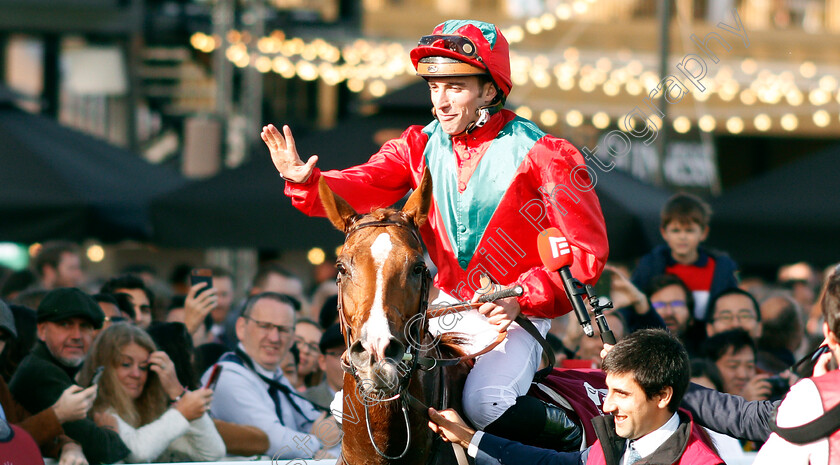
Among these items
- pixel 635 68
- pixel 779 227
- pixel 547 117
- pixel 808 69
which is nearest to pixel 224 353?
pixel 779 227

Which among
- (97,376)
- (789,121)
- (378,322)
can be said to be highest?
(789,121)

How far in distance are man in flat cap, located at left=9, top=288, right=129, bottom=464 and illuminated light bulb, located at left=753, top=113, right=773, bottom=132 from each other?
11.2 m

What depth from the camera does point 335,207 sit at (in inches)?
127

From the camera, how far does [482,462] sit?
3.19m

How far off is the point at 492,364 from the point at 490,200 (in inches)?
21.0

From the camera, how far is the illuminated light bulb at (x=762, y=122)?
14470mm

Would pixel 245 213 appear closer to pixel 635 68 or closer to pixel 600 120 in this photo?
pixel 600 120

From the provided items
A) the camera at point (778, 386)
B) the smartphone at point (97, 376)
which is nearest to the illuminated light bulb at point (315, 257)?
the camera at point (778, 386)

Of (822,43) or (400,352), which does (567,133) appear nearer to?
(822,43)

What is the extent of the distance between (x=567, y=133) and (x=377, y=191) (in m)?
10.6

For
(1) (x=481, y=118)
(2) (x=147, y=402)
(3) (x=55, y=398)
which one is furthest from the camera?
(2) (x=147, y=402)

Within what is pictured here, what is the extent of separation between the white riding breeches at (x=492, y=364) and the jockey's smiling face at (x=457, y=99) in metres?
0.57

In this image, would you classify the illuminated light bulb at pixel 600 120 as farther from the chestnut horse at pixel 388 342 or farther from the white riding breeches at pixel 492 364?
the chestnut horse at pixel 388 342

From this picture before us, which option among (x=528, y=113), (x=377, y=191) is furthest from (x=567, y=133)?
(x=377, y=191)
